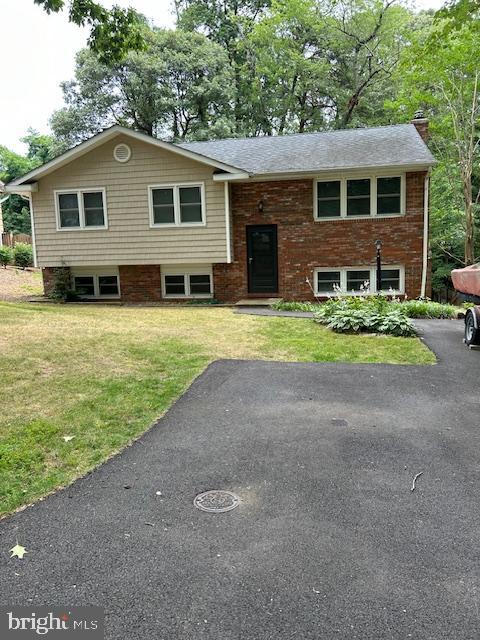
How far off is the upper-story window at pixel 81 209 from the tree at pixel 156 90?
466 inches

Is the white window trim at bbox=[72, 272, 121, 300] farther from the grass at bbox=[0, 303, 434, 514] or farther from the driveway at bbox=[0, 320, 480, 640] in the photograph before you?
the driveway at bbox=[0, 320, 480, 640]

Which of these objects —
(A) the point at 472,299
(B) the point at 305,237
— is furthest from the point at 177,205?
(A) the point at 472,299

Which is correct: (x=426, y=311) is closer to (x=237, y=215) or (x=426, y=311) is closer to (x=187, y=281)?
(x=237, y=215)

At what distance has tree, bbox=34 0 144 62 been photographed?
9.36 metres

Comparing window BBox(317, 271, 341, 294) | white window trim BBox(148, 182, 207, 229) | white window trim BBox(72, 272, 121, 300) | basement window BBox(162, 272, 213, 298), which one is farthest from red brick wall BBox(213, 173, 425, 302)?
white window trim BBox(72, 272, 121, 300)

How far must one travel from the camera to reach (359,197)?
49.6 ft

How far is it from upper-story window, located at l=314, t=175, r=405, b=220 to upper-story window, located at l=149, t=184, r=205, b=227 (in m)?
3.53

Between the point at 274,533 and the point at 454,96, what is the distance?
20.2 meters

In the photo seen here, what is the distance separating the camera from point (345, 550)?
9.61 feet

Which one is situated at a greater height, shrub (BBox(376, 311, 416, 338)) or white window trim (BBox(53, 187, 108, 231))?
white window trim (BBox(53, 187, 108, 231))

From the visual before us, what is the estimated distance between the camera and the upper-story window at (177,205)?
15281 mm

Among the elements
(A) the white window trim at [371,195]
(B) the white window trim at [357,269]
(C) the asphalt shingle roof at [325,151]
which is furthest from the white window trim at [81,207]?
(B) the white window trim at [357,269]

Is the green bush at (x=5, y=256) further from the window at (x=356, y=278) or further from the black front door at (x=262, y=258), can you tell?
the window at (x=356, y=278)

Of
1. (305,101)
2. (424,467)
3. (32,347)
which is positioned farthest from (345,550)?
(305,101)
